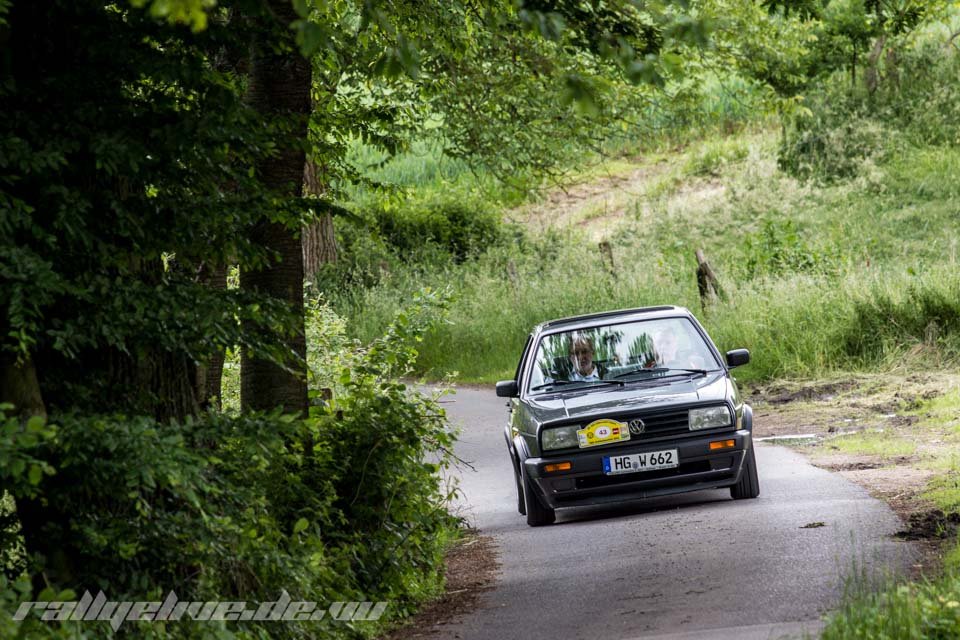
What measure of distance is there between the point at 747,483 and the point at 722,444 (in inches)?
29.4

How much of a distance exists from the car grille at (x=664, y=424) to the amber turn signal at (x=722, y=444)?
245mm

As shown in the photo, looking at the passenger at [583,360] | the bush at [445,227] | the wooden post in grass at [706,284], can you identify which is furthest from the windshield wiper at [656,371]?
the bush at [445,227]

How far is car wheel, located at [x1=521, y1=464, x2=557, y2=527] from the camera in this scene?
11977 millimetres

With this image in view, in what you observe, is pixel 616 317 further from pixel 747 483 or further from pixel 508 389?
pixel 747 483

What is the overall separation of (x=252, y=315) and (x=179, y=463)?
1150mm

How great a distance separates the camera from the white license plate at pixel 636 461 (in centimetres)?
1145

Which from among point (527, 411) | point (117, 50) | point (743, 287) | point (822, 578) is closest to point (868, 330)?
point (743, 287)

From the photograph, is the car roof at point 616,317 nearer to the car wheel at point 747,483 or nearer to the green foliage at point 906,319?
the car wheel at point 747,483

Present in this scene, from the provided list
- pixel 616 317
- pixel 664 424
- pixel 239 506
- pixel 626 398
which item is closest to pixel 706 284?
pixel 616 317

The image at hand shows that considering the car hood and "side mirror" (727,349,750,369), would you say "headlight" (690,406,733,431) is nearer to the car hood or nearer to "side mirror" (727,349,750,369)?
the car hood

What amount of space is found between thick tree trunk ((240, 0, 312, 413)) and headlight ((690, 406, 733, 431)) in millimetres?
3629

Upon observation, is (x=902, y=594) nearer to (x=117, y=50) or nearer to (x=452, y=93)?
(x=117, y=50)

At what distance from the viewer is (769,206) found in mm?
37469

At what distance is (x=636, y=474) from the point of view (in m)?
11.5
